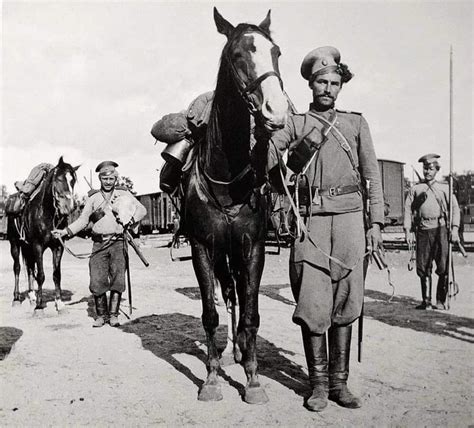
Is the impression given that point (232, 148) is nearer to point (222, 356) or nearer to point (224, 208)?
point (224, 208)

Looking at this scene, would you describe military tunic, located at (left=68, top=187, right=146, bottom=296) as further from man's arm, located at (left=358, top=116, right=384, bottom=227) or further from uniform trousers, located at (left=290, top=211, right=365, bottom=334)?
man's arm, located at (left=358, top=116, right=384, bottom=227)

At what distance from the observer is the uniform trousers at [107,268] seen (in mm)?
7562

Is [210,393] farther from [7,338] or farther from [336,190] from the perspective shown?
[7,338]

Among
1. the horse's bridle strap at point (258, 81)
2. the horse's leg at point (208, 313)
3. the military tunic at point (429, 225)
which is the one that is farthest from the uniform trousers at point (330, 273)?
the military tunic at point (429, 225)

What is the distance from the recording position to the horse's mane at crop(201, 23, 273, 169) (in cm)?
364

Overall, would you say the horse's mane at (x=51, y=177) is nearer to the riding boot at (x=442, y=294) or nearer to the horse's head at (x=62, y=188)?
the horse's head at (x=62, y=188)

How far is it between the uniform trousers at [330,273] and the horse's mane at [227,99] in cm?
92

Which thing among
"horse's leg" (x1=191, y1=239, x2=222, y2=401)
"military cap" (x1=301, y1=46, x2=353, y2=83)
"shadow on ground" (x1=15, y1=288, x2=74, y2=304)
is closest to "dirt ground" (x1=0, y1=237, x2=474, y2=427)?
"horse's leg" (x1=191, y1=239, x2=222, y2=401)

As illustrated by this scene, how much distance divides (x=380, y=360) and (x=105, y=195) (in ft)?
14.6

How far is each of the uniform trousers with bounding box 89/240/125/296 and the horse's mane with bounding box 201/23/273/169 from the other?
391 centimetres

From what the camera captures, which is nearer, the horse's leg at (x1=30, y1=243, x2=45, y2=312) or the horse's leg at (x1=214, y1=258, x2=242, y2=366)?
the horse's leg at (x1=214, y1=258, x2=242, y2=366)

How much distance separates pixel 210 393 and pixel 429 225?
5.58m

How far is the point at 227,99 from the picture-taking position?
154 inches

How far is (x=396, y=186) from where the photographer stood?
30.3 m
